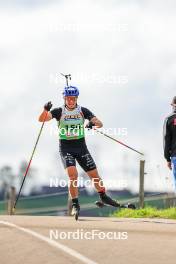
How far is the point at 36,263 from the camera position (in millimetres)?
9195

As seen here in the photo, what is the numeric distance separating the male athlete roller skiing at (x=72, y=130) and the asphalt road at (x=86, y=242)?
1.22 m

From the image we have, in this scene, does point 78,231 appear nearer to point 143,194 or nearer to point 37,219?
point 37,219

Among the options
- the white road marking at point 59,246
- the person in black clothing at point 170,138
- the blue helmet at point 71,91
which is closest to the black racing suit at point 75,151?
the blue helmet at point 71,91

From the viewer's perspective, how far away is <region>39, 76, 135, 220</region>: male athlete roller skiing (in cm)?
1467

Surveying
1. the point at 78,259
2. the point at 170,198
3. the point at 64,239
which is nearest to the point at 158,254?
the point at 78,259

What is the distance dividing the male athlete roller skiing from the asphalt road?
122cm

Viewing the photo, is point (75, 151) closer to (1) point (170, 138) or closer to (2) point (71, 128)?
(2) point (71, 128)

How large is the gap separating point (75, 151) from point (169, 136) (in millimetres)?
1950

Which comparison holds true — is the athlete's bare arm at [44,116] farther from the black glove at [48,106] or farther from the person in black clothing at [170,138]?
the person in black clothing at [170,138]

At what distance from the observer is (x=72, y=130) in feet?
48.4

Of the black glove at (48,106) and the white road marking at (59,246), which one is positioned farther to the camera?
the black glove at (48,106)

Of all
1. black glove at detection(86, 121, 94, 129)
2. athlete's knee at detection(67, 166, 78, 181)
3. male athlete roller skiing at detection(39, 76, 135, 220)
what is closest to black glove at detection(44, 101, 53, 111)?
male athlete roller skiing at detection(39, 76, 135, 220)

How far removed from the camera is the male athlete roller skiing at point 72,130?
578 inches

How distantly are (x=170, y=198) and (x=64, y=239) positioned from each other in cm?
1253
